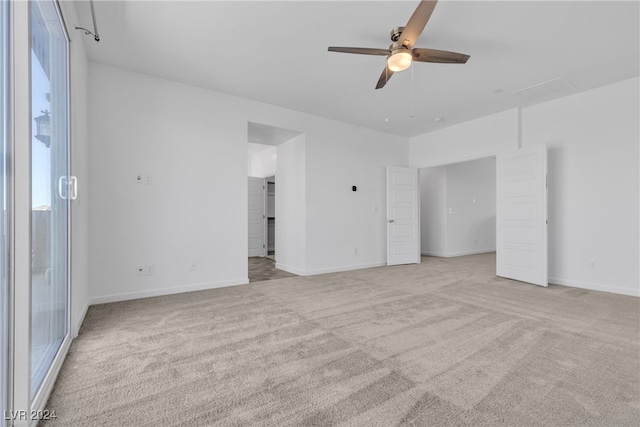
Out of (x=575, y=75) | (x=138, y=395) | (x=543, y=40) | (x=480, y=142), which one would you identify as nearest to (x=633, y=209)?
(x=575, y=75)

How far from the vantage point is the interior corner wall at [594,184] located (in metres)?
3.83

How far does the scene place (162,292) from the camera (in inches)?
150

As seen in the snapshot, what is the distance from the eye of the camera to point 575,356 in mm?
2123

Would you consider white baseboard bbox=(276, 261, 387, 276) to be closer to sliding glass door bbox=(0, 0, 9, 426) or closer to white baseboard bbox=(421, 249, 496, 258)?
white baseboard bbox=(421, 249, 496, 258)

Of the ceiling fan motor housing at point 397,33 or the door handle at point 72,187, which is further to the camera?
the ceiling fan motor housing at point 397,33

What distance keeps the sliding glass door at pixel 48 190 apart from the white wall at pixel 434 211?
7.34 meters

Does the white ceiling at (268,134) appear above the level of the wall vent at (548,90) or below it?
below

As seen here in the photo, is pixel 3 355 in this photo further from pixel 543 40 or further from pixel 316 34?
pixel 543 40

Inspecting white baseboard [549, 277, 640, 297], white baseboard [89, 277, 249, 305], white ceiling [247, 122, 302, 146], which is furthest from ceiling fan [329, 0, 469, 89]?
white baseboard [549, 277, 640, 297]

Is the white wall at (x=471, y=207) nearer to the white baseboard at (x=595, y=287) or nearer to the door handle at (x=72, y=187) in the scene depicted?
the white baseboard at (x=595, y=287)

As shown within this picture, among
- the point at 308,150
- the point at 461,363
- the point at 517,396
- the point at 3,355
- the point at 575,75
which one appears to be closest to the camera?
the point at 3,355

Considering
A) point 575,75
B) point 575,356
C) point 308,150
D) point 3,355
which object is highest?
point 575,75

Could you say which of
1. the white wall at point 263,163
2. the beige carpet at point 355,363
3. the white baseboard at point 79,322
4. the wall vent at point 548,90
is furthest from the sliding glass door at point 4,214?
the white wall at point 263,163

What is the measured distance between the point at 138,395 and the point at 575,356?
291cm
